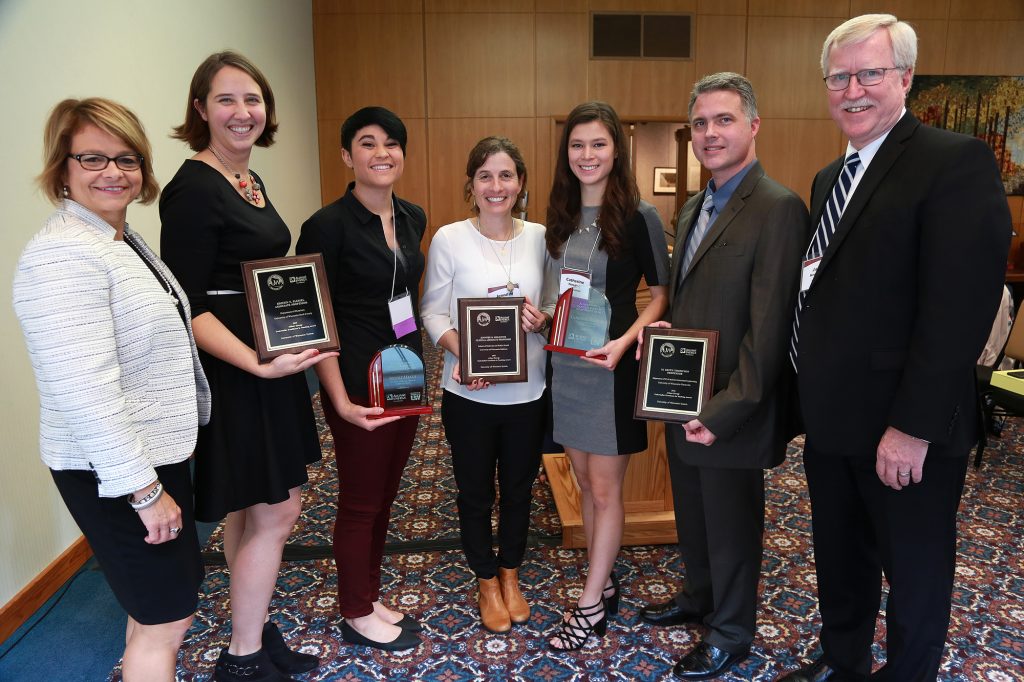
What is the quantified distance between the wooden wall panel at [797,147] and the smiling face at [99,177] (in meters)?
8.29

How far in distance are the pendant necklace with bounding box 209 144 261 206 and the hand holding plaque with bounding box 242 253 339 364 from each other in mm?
233

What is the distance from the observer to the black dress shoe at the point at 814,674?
6.99 feet

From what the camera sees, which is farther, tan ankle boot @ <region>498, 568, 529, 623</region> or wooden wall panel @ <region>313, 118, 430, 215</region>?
wooden wall panel @ <region>313, 118, 430, 215</region>

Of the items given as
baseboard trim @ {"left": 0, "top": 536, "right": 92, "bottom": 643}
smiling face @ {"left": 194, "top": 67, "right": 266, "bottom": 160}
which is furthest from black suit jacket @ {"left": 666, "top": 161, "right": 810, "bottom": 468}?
baseboard trim @ {"left": 0, "top": 536, "right": 92, "bottom": 643}

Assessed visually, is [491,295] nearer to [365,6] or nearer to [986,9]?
[365,6]

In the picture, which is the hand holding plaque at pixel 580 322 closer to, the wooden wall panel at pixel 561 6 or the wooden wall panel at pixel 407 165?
the wooden wall panel at pixel 407 165

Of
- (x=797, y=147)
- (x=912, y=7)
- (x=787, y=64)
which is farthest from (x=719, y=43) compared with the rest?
(x=912, y=7)

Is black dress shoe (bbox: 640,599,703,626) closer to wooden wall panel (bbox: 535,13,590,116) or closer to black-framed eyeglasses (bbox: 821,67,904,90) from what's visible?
black-framed eyeglasses (bbox: 821,67,904,90)

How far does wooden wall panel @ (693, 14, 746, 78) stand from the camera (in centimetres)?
832

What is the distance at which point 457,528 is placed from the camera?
3.33m

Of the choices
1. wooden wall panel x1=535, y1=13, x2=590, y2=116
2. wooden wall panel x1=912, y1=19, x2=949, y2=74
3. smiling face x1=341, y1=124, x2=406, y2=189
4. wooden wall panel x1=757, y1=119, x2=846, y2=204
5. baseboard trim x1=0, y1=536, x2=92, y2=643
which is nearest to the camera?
smiling face x1=341, y1=124, x2=406, y2=189

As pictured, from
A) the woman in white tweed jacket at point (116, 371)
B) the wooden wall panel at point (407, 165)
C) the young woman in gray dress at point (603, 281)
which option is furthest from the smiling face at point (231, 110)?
the wooden wall panel at point (407, 165)

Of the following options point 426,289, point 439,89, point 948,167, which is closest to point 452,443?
point 426,289

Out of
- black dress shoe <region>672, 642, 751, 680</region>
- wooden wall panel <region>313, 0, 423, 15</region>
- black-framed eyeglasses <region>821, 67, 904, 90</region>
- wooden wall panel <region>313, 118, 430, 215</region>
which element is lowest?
black dress shoe <region>672, 642, 751, 680</region>
